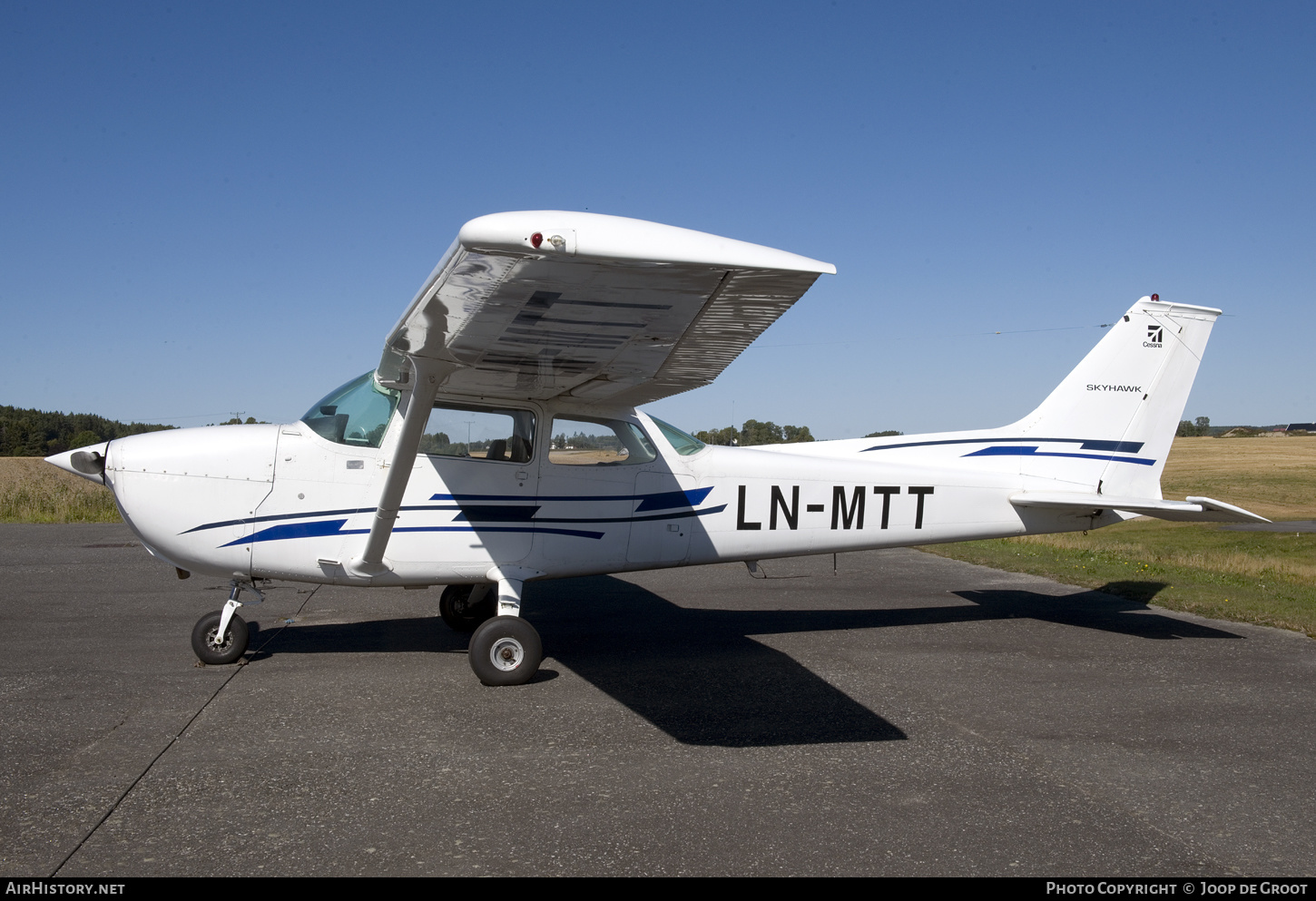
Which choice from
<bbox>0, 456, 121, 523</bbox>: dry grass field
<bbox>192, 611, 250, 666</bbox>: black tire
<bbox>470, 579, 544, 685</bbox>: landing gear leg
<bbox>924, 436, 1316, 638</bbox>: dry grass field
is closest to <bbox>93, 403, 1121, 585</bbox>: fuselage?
<bbox>192, 611, 250, 666</bbox>: black tire

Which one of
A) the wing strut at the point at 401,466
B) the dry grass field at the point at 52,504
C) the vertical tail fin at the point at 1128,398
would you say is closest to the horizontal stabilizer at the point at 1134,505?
the vertical tail fin at the point at 1128,398

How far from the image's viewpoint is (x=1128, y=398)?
818 cm

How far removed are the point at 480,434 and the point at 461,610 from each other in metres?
1.88

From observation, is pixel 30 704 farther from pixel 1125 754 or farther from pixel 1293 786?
pixel 1293 786

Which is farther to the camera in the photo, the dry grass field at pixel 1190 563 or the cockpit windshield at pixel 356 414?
the dry grass field at pixel 1190 563

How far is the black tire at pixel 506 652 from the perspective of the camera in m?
5.77

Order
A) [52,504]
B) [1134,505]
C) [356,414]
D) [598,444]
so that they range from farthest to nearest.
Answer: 1. [52,504]
2. [1134,505]
3. [598,444]
4. [356,414]

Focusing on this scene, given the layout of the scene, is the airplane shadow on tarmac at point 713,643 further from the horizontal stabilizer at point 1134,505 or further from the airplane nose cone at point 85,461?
the airplane nose cone at point 85,461

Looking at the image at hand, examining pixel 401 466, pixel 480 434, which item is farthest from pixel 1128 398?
pixel 401 466

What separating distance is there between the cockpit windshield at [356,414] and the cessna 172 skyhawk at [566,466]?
15mm

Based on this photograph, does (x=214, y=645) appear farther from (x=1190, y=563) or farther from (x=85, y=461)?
(x=1190, y=563)

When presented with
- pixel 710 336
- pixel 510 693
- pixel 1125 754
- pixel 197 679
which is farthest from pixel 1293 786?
pixel 197 679

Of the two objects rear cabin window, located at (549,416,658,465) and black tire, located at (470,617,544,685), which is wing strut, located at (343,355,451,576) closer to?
black tire, located at (470,617,544,685)

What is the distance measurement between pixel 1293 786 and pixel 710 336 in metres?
3.47
